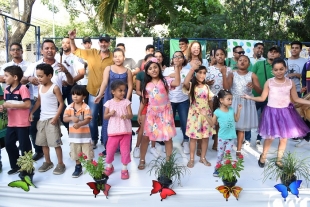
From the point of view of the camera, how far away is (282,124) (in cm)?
316

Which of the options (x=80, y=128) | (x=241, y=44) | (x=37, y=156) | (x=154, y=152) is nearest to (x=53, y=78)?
(x=80, y=128)

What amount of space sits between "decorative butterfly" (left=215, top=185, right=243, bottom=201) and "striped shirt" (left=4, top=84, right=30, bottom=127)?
6.87 feet

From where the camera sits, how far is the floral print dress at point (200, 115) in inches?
131

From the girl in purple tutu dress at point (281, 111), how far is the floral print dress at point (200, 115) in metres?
0.44

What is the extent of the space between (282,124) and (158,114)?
136 cm

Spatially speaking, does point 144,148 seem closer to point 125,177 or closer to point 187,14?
point 125,177

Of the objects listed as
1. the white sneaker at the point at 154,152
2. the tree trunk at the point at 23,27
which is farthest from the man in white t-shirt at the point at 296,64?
the tree trunk at the point at 23,27

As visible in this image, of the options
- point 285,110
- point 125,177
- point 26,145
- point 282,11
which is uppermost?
point 282,11

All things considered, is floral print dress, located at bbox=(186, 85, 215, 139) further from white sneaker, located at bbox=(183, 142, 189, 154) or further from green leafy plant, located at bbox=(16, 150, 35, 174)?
green leafy plant, located at bbox=(16, 150, 35, 174)

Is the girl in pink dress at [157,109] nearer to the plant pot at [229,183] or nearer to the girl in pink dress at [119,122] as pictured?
the girl in pink dress at [119,122]

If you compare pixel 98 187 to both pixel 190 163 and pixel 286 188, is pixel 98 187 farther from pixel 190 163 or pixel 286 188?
pixel 286 188

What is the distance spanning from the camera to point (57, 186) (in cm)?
283

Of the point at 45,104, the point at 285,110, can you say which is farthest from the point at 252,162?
the point at 45,104

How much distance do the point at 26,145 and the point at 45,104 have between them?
0.51 meters
